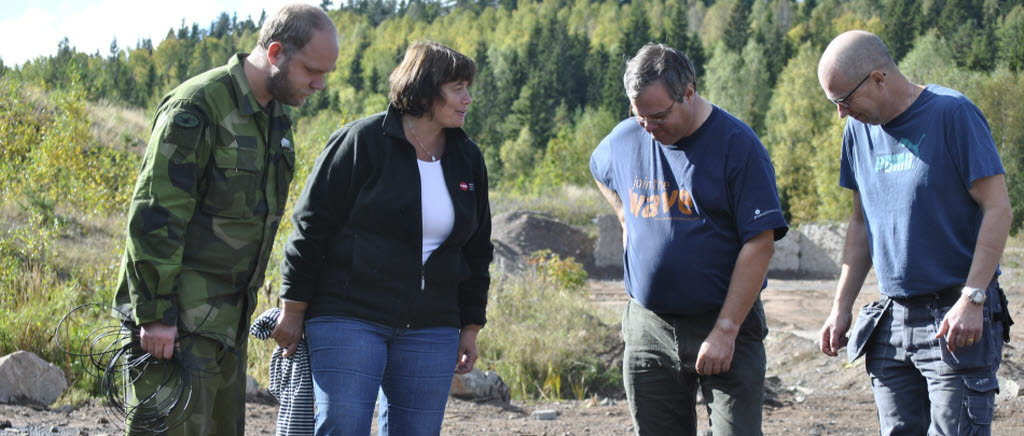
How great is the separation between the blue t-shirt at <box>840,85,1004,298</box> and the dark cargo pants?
505 millimetres

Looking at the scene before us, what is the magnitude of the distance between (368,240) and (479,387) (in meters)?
4.34

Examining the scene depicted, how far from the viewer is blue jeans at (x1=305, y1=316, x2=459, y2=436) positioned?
8.56 ft

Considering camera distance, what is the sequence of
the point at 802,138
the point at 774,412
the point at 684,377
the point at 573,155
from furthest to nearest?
the point at 573,155
the point at 802,138
the point at 774,412
the point at 684,377

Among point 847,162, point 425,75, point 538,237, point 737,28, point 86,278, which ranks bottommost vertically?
point 538,237

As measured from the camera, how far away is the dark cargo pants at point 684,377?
2793 millimetres

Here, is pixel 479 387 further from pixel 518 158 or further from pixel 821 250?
pixel 518 158

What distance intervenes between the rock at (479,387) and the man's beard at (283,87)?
4.23 meters

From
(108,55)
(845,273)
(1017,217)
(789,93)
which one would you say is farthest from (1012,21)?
(108,55)

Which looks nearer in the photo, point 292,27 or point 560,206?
point 292,27

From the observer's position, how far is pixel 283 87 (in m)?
2.67

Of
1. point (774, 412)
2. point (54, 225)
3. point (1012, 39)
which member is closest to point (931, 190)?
point (774, 412)

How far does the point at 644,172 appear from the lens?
297 cm

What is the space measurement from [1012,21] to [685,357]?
60.2 m

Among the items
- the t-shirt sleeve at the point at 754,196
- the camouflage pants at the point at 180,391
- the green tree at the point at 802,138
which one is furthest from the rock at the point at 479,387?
the green tree at the point at 802,138
